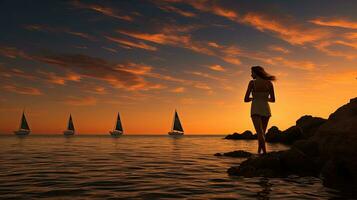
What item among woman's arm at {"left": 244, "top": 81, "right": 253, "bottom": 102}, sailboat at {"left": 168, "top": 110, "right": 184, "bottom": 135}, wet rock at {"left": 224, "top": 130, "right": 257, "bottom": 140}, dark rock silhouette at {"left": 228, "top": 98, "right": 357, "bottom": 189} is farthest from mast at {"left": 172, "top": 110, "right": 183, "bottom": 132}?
woman's arm at {"left": 244, "top": 81, "right": 253, "bottom": 102}

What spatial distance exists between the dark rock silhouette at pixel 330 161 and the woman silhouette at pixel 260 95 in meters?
1.09

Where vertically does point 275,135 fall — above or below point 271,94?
below

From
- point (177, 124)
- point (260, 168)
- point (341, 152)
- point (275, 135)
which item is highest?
point (177, 124)

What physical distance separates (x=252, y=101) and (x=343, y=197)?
4.79 metres

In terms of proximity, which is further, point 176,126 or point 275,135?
point 176,126

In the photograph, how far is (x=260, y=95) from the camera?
11.1 m

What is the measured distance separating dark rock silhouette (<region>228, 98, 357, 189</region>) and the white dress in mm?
1512

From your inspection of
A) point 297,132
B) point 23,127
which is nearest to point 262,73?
point 297,132

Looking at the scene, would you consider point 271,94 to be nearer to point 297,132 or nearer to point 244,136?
point 297,132

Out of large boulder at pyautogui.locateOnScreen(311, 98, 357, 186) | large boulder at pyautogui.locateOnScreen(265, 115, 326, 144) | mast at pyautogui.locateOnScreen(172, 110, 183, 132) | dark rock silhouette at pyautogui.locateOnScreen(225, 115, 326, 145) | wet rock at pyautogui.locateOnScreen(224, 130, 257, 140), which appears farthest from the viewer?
mast at pyautogui.locateOnScreen(172, 110, 183, 132)

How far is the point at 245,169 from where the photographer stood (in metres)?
10.4

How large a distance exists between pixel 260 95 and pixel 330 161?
3052 millimetres

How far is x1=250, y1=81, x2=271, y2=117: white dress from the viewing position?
36.1 feet

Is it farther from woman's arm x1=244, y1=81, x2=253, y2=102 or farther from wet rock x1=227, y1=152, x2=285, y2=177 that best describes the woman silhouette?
wet rock x1=227, y1=152, x2=285, y2=177
